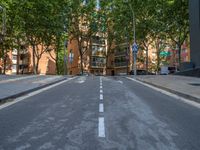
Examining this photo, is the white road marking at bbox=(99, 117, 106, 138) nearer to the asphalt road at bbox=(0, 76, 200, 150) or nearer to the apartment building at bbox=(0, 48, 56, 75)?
the asphalt road at bbox=(0, 76, 200, 150)

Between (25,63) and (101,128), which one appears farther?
(25,63)

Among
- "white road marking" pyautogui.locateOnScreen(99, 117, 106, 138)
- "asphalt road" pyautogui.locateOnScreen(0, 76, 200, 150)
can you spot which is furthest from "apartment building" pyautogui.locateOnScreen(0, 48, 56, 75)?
"white road marking" pyautogui.locateOnScreen(99, 117, 106, 138)

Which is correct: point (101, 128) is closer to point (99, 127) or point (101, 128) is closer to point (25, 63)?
point (99, 127)

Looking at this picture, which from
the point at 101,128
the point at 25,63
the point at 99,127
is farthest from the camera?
the point at 25,63

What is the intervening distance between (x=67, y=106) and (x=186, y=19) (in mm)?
39571

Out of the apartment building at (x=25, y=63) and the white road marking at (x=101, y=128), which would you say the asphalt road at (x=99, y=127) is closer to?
the white road marking at (x=101, y=128)

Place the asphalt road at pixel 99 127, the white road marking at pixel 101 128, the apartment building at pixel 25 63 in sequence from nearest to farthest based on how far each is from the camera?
the asphalt road at pixel 99 127, the white road marking at pixel 101 128, the apartment building at pixel 25 63

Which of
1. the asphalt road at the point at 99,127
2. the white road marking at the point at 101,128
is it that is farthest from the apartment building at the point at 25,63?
the white road marking at the point at 101,128

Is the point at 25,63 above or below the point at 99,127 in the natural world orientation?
above

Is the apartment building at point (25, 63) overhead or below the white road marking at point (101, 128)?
overhead

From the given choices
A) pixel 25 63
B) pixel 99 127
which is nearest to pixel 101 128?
pixel 99 127

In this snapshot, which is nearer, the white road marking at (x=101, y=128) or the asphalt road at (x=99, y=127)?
the asphalt road at (x=99, y=127)

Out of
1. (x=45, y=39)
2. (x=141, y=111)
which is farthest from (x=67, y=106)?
(x=45, y=39)

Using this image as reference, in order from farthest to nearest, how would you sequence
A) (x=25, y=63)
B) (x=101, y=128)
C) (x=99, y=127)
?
1. (x=25, y=63)
2. (x=99, y=127)
3. (x=101, y=128)
